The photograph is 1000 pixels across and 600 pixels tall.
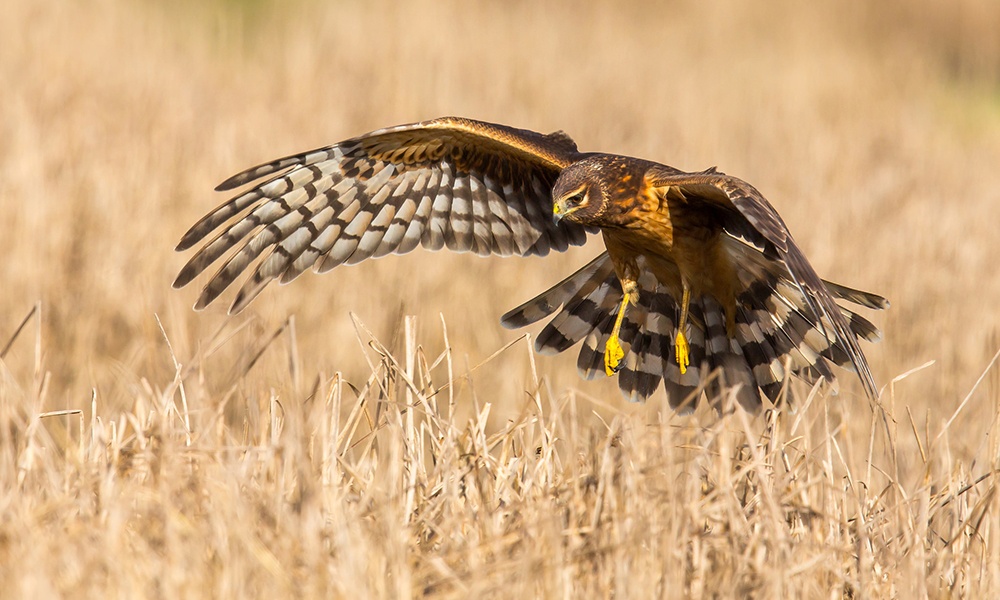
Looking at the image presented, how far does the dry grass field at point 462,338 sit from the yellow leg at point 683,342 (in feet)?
1.16

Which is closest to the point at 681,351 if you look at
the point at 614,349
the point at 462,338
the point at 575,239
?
the point at 614,349

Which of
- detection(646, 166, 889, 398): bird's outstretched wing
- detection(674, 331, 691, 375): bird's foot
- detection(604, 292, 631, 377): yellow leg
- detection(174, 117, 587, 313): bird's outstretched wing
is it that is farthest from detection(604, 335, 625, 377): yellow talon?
detection(646, 166, 889, 398): bird's outstretched wing

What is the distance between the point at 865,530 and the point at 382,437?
1242 mm

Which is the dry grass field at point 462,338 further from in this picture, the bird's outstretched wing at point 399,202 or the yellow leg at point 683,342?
the bird's outstretched wing at point 399,202

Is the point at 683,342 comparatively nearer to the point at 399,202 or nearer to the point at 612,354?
the point at 612,354

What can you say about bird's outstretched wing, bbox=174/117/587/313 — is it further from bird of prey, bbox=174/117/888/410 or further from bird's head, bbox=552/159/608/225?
bird's head, bbox=552/159/608/225

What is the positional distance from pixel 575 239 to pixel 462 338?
3.60 meters

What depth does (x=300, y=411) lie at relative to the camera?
2.85m

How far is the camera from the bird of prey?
4.43 meters

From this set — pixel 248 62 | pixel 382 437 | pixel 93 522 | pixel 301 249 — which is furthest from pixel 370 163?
pixel 248 62

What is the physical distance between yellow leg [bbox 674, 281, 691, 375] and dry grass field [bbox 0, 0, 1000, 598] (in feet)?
1.16

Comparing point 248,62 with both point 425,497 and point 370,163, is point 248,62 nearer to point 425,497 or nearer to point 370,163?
point 370,163

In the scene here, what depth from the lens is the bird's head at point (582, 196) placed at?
4.38 meters

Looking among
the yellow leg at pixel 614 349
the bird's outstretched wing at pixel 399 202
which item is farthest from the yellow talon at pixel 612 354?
the bird's outstretched wing at pixel 399 202
